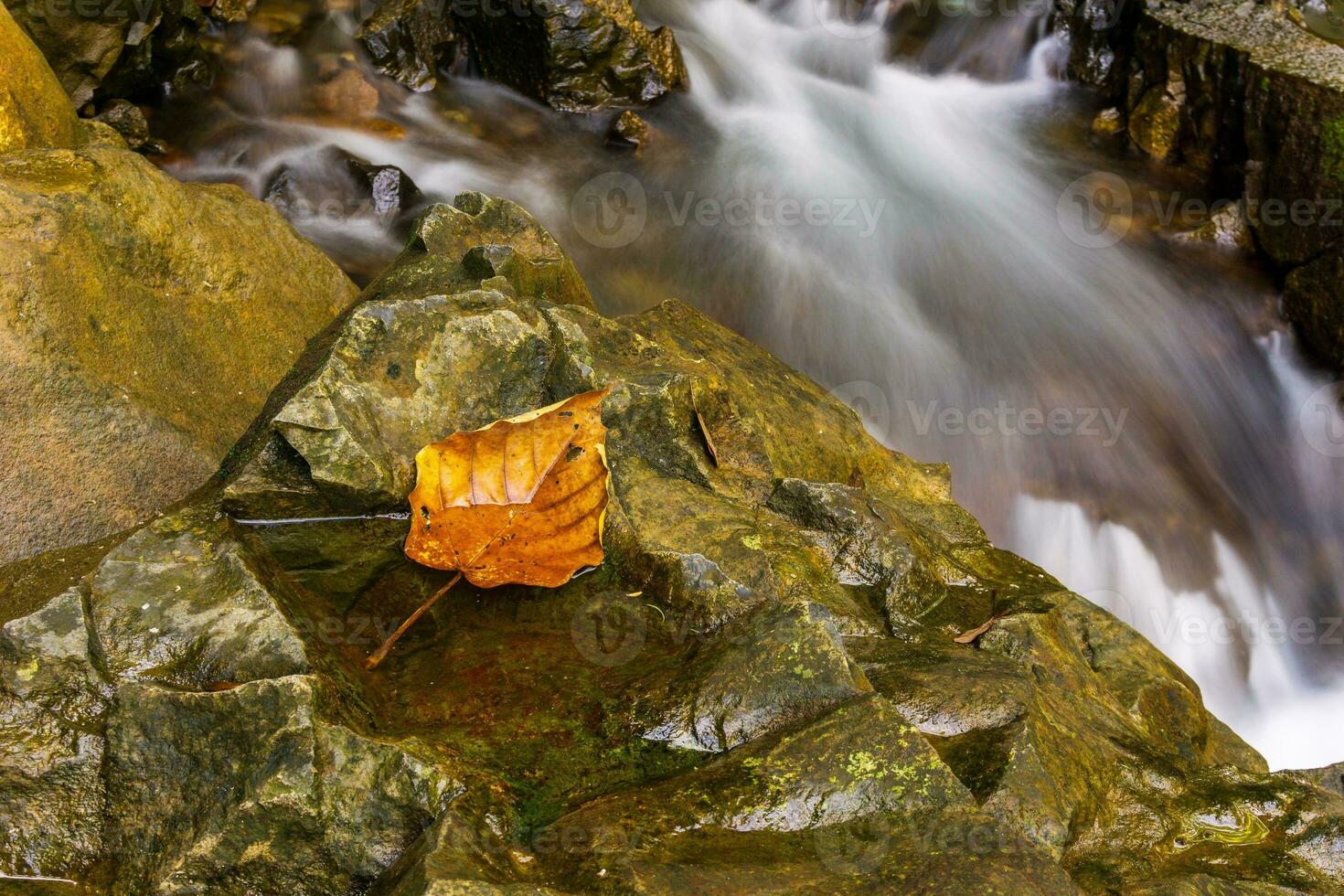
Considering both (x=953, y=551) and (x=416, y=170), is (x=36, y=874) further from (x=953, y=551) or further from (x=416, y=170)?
(x=416, y=170)

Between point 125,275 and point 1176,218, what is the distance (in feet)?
20.7

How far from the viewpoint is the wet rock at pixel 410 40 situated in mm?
7727

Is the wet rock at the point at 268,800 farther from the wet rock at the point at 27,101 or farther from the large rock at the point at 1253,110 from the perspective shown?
the large rock at the point at 1253,110

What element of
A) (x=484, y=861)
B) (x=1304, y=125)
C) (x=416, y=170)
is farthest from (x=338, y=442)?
(x=1304, y=125)

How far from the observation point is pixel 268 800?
1759mm

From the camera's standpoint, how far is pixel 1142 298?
6680mm

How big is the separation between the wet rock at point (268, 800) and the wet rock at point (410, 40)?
6736 millimetres

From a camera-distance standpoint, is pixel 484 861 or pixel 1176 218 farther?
pixel 1176 218

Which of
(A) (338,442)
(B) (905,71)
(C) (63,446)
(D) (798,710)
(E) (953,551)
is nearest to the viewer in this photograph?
(D) (798,710)

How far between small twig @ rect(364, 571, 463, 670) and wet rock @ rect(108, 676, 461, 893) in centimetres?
32

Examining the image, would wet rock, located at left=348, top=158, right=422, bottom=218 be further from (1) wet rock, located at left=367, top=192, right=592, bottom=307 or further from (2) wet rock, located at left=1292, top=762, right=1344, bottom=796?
(2) wet rock, located at left=1292, top=762, right=1344, bottom=796

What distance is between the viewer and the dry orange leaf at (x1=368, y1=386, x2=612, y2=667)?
2387mm

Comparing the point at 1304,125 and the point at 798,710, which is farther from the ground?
the point at 1304,125

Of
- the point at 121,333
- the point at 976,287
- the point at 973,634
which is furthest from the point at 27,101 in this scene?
the point at 976,287
